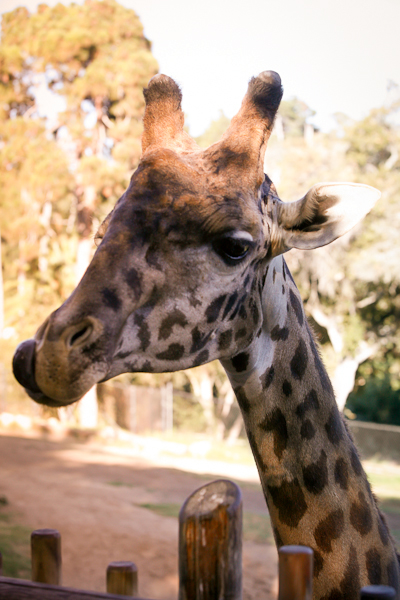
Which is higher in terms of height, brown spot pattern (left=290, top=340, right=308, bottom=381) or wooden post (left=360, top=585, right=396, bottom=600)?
brown spot pattern (left=290, top=340, right=308, bottom=381)

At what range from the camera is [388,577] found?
7.64 feet

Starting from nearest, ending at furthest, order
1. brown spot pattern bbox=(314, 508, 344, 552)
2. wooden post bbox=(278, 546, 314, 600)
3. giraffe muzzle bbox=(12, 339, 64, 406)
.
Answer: wooden post bbox=(278, 546, 314, 600) → giraffe muzzle bbox=(12, 339, 64, 406) → brown spot pattern bbox=(314, 508, 344, 552)

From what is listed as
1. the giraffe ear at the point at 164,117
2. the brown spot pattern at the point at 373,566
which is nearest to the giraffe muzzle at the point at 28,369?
the giraffe ear at the point at 164,117

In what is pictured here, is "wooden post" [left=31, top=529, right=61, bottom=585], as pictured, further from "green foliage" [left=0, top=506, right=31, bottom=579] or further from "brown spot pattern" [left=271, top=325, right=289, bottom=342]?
"green foliage" [left=0, top=506, right=31, bottom=579]

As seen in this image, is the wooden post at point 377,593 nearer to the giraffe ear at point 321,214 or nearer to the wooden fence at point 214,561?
the wooden fence at point 214,561

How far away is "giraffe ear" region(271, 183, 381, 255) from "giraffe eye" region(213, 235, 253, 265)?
237 mm

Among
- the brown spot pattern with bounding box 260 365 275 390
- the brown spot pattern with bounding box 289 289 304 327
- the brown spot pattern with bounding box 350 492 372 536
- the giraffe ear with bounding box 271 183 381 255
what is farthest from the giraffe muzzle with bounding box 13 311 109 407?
the brown spot pattern with bounding box 350 492 372 536

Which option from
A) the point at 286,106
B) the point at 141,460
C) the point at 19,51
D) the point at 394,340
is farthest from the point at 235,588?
the point at 286,106

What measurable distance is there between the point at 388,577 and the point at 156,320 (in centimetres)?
145

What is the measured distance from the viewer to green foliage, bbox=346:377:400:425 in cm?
2655

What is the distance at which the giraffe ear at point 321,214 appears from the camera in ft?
7.40

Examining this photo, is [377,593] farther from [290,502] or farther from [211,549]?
[290,502]

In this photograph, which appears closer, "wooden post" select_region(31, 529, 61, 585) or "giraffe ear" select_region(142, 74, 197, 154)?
"wooden post" select_region(31, 529, 61, 585)

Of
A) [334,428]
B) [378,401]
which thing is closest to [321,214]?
[334,428]
